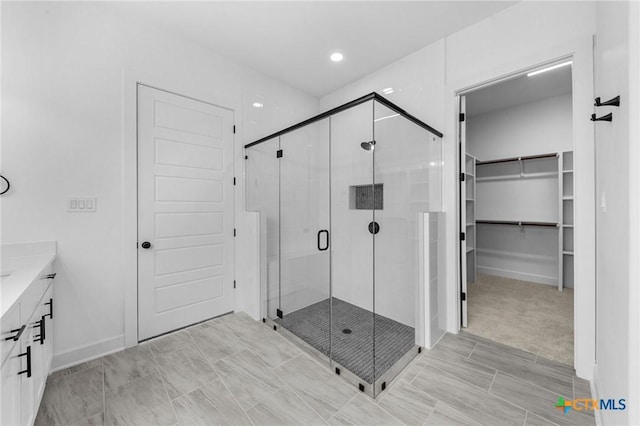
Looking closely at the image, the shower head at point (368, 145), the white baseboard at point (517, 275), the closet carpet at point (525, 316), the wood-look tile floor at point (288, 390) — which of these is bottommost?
the wood-look tile floor at point (288, 390)

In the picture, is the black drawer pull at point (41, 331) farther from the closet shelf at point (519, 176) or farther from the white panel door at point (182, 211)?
the closet shelf at point (519, 176)

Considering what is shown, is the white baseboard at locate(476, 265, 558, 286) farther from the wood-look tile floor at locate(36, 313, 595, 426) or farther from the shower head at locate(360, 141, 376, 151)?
the shower head at locate(360, 141, 376, 151)

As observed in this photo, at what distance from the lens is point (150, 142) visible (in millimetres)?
2449

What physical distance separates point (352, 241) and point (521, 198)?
3.86 m

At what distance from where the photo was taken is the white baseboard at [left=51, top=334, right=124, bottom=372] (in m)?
2.01

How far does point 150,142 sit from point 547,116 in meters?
5.57

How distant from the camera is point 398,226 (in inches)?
87.6

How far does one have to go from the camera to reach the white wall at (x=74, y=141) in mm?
1881

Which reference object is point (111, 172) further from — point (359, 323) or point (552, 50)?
point (552, 50)

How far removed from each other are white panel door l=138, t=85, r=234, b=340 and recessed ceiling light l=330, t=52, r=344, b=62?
4.45 feet

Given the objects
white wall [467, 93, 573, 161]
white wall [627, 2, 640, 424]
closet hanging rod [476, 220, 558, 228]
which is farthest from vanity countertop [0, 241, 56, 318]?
closet hanging rod [476, 220, 558, 228]

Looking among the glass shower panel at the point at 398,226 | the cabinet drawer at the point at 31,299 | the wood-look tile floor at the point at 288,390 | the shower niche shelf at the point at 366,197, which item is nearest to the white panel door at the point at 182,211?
the wood-look tile floor at the point at 288,390

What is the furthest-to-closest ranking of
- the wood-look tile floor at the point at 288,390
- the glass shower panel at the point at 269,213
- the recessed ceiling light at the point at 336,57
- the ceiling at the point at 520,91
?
the ceiling at the point at 520,91
the recessed ceiling light at the point at 336,57
the glass shower panel at the point at 269,213
the wood-look tile floor at the point at 288,390

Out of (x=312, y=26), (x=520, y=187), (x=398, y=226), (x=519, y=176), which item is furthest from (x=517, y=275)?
(x=312, y=26)
